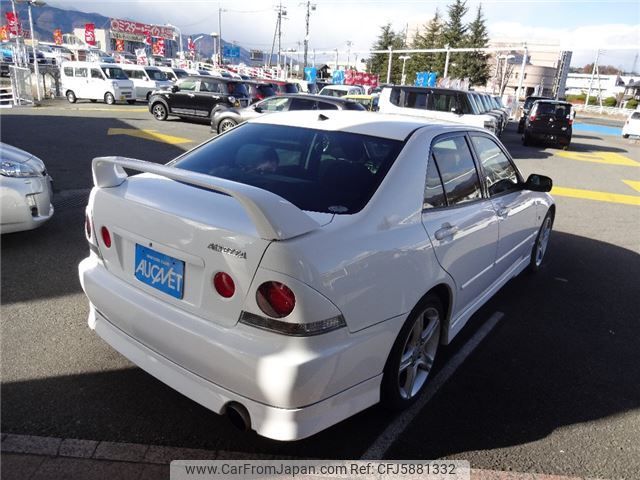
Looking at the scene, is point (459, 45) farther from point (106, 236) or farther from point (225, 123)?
point (106, 236)

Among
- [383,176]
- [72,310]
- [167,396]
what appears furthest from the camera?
[72,310]

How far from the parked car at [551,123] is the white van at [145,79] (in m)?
17.6

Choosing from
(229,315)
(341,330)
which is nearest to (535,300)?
(341,330)

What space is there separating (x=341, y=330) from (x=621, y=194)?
437 inches

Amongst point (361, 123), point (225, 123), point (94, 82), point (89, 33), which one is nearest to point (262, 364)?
point (361, 123)

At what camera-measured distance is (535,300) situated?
473cm

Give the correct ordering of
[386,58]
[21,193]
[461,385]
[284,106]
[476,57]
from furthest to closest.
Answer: [386,58], [476,57], [284,106], [21,193], [461,385]

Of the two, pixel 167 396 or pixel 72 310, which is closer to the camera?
pixel 167 396

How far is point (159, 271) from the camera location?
2385 millimetres

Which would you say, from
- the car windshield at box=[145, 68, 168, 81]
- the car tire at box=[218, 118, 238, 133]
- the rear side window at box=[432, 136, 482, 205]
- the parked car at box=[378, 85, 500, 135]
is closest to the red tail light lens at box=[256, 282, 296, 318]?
the rear side window at box=[432, 136, 482, 205]

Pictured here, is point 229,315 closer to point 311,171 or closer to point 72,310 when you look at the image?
point 311,171

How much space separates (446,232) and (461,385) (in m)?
1.06

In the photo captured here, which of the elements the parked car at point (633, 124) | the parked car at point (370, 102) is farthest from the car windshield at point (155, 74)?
the parked car at point (633, 124)

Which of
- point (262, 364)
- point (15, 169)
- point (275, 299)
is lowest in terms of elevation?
point (262, 364)
